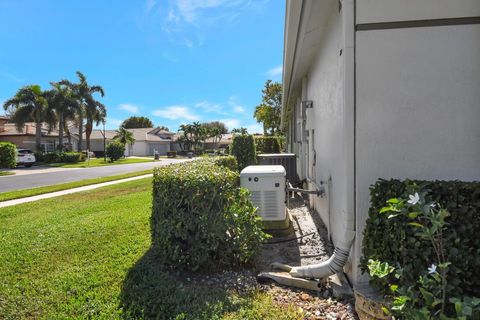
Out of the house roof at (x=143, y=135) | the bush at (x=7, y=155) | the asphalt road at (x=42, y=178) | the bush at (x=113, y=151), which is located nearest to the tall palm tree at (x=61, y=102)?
the bush at (x=113, y=151)

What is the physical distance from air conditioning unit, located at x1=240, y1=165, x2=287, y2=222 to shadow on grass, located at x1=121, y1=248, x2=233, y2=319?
1.70 metres

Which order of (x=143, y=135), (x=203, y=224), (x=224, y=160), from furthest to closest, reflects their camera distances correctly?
(x=143, y=135) → (x=224, y=160) → (x=203, y=224)

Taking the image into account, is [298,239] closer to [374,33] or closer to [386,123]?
[386,123]

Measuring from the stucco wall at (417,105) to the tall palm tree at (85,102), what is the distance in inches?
1580

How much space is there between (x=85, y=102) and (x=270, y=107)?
2505 centimetres

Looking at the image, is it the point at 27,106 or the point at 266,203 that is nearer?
the point at 266,203

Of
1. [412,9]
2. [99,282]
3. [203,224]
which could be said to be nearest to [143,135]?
[99,282]

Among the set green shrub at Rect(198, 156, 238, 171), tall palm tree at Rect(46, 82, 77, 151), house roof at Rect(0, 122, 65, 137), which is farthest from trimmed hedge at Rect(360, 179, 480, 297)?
house roof at Rect(0, 122, 65, 137)

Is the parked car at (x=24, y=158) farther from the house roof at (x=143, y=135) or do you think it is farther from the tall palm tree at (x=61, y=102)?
the house roof at (x=143, y=135)

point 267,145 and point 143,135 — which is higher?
point 143,135

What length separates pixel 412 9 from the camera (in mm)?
2756

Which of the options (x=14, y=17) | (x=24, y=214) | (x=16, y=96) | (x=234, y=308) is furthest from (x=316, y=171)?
(x=16, y=96)

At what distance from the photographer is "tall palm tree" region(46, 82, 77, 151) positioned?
116 ft

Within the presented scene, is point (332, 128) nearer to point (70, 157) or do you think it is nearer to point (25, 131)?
point (70, 157)
